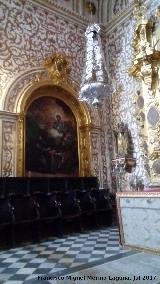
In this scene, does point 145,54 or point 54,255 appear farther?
point 145,54

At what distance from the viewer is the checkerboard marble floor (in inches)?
136

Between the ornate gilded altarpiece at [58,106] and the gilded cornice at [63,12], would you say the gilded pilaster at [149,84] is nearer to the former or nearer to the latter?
the ornate gilded altarpiece at [58,106]

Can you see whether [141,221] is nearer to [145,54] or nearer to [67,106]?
[145,54]

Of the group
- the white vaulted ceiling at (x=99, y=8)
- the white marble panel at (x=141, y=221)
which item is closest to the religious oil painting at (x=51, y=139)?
the white marble panel at (x=141, y=221)

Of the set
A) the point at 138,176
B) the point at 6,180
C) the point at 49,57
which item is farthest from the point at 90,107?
the point at 6,180

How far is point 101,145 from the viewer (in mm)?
8852

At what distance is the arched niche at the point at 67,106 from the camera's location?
280 inches

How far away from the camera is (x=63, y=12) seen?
9070mm

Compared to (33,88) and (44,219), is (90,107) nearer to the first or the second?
(33,88)

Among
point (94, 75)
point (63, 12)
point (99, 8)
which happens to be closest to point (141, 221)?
point (94, 75)

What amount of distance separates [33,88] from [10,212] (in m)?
3.92

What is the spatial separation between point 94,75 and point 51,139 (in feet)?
9.01

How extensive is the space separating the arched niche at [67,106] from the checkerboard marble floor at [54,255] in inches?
97.3

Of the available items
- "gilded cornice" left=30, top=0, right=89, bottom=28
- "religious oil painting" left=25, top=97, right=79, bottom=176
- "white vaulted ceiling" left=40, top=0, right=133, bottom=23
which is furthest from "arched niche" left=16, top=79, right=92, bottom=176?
"white vaulted ceiling" left=40, top=0, right=133, bottom=23
